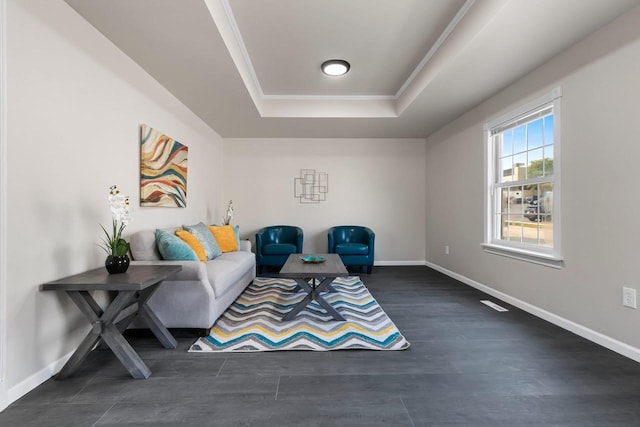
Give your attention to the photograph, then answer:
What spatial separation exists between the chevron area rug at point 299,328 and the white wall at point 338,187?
213 cm

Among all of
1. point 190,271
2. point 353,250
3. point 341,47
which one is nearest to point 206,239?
point 190,271

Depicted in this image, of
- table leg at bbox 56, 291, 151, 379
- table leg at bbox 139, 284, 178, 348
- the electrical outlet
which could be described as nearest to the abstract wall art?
table leg at bbox 139, 284, 178, 348

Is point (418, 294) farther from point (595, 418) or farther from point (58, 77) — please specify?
point (58, 77)

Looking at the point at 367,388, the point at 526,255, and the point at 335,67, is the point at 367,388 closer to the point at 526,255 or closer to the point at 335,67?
the point at 526,255

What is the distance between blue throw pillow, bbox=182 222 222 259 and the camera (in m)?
3.24

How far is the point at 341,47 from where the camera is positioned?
289cm

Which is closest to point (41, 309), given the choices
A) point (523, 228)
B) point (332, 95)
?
point (332, 95)

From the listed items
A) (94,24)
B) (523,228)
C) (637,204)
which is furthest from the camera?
(523,228)

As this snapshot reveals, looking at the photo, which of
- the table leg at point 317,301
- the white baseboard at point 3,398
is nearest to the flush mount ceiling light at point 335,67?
the table leg at point 317,301

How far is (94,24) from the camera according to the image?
210 centimetres

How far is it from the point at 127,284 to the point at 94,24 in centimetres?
193

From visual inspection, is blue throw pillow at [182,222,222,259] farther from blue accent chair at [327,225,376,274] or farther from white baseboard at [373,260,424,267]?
white baseboard at [373,260,424,267]

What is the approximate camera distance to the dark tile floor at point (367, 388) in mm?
1431

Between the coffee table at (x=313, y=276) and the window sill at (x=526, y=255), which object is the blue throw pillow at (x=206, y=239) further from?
the window sill at (x=526, y=255)
